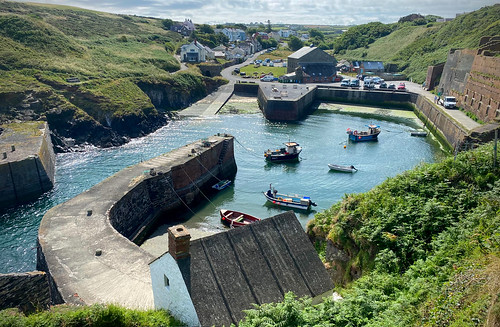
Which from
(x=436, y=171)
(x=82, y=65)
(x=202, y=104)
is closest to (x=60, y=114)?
(x=82, y=65)

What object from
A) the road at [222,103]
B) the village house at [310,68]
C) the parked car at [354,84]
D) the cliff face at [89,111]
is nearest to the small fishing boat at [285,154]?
the cliff face at [89,111]

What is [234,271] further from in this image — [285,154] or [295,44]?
[295,44]

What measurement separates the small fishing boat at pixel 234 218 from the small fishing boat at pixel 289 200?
156 inches

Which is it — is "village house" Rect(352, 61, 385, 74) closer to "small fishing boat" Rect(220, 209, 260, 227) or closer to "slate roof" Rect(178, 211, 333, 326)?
"small fishing boat" Rect(220, 209, 260, 227)

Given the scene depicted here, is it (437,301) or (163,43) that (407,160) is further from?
(163,43)

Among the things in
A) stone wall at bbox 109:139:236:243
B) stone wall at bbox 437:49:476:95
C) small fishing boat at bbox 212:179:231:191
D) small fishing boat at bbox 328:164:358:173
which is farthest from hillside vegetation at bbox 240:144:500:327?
stone wall at bbox 437:49:476:95

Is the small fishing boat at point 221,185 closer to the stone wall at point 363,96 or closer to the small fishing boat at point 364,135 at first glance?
the small fishing boat at point 364,135

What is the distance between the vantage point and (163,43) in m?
120

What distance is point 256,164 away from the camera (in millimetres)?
46594

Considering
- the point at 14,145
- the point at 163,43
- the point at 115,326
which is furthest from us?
the point at 163,43

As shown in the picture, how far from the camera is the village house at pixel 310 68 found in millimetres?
91000

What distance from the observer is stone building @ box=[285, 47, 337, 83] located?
91375 mm

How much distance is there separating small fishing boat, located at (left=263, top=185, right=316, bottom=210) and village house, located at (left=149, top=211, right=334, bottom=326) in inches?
791

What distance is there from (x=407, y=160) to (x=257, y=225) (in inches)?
1530
